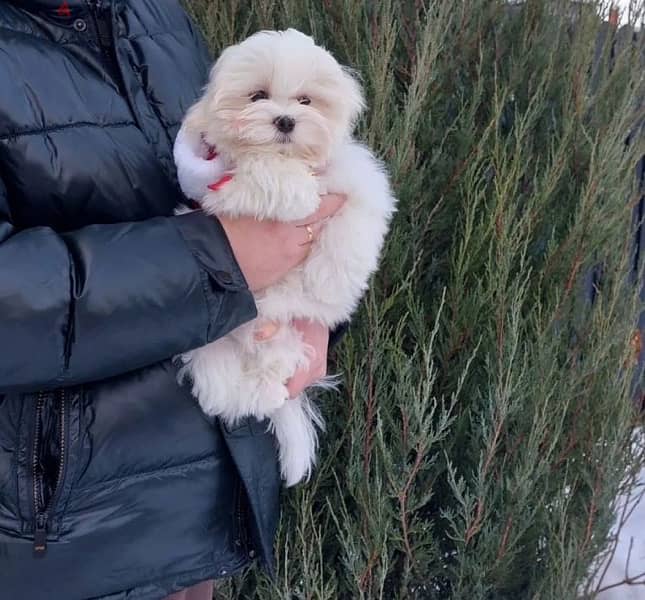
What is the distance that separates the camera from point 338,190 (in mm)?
1808

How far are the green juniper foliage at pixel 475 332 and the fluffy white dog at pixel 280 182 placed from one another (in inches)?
22.7

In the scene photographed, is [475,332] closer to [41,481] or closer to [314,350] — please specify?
[314,350]

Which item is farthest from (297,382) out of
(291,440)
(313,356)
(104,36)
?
(104,36)

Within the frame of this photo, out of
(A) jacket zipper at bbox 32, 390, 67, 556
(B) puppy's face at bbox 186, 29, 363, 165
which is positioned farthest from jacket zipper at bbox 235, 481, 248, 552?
(B) puppy's face at bbox 186, 29, 363, 165

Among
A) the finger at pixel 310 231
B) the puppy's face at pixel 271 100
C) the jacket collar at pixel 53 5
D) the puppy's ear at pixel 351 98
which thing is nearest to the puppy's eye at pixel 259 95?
the puppy's face at pixel 271 100

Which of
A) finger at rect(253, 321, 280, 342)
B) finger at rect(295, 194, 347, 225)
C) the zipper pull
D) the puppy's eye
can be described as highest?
the puppy's eye

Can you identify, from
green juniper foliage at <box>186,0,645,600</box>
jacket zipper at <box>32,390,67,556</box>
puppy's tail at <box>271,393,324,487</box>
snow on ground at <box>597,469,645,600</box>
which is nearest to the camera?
jacket zipper at <box>32,390,67,556</box>

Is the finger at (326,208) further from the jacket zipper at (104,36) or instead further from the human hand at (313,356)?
the jacket zipper at (104,36)

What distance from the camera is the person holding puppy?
1358 millimetres

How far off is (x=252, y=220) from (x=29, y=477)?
666mm

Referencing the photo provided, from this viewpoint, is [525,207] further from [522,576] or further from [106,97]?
[106,97]

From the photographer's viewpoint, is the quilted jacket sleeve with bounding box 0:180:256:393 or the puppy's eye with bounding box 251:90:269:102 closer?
the quilted jacket sleeve with bounding box 0:180:256:393

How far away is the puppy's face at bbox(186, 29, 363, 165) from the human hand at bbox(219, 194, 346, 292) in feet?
0.53

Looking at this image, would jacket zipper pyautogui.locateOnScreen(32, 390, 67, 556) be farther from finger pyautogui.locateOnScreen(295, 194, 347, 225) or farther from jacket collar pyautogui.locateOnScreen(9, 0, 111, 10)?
jacket collar pyautogui.locateOnScreen(9, 0, 111, 10)
